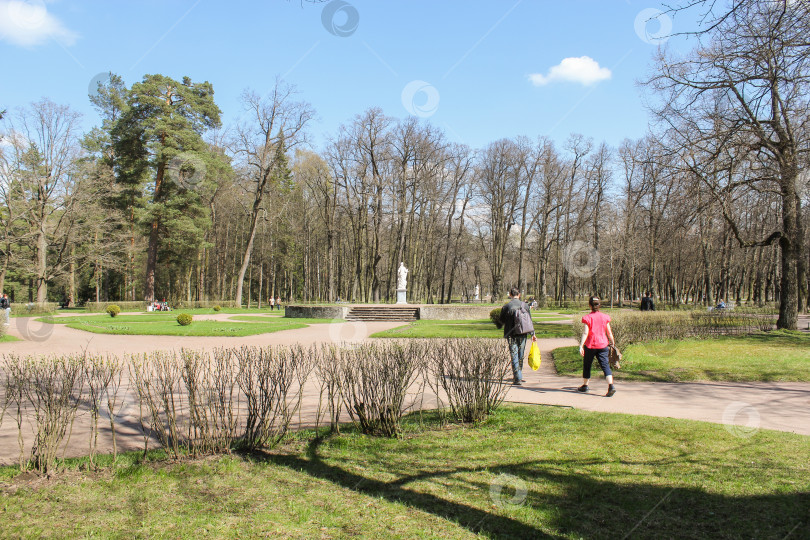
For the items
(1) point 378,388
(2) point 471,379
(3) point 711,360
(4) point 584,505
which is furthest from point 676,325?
(4) point 584,505

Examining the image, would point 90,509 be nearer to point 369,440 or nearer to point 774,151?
point 369,440

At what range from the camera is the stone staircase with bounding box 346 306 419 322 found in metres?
30.1

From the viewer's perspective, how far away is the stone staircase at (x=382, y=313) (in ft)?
98.6

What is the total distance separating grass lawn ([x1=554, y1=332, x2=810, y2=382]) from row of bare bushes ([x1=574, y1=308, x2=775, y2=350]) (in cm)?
44

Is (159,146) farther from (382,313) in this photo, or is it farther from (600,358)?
(600,358)

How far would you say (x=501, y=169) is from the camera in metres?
46.3

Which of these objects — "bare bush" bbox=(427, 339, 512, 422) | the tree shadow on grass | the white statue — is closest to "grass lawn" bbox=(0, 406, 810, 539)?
the tree shadow on grass

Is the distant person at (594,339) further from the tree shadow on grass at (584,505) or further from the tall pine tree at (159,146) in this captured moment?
the tall pine tree at (159,146)

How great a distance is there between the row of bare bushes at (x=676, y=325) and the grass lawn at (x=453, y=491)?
7372 millimetres

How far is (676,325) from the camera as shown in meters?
16.4

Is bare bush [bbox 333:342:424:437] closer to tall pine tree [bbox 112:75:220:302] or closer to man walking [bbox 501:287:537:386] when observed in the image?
man walking [bbox 501:287:537:386]

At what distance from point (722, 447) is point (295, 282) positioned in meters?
61.5

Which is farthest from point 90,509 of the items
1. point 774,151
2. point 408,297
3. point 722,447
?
point 408,297

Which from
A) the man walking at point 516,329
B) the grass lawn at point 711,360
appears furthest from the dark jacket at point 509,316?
the grass lawn at point 711,360
